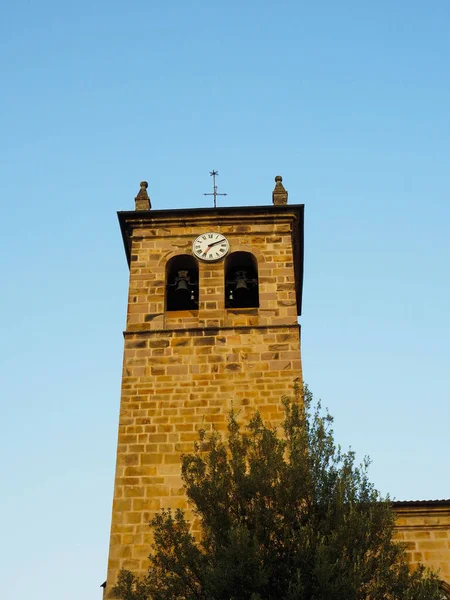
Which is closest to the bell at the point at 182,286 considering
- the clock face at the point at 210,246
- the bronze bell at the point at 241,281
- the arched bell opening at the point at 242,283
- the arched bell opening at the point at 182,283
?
the arched bell opening at the point at 182,283

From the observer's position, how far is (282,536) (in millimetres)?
10820

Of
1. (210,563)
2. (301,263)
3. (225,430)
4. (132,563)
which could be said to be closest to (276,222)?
(301,263)

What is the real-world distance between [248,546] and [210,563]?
716 mm

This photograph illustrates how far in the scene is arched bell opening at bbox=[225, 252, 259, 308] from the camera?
17.4 metres

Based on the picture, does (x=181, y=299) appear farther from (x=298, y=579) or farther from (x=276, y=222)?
(x=298, y=579)

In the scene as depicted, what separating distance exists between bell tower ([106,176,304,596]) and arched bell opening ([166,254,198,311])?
0.03 meters

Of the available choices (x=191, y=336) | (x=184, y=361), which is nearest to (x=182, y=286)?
(x=191, y=336)

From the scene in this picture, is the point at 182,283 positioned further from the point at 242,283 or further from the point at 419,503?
the point at 419,503

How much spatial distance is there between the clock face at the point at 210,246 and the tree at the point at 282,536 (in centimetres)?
633

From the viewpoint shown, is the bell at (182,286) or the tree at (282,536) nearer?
the tree at (282,536)

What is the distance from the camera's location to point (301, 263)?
19.6 meters

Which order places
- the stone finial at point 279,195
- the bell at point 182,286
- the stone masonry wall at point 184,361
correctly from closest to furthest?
the stone masonry wall at point 184,361 → the bell at point 182,286 → the stone finial at point 279,195

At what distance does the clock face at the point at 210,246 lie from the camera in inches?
698

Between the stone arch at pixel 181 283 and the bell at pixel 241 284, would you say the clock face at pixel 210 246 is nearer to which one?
the stone arch at pixel 181 283
